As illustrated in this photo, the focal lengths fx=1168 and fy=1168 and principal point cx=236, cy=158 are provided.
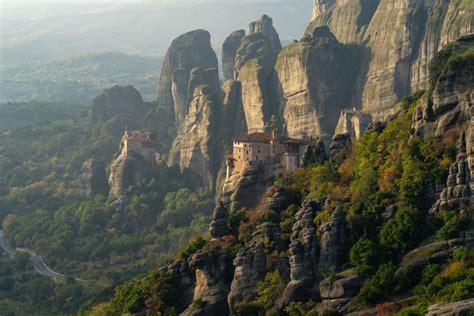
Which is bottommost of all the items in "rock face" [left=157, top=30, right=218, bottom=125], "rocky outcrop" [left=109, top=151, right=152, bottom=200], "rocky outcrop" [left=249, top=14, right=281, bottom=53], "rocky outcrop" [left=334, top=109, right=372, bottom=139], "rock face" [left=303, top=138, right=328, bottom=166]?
"rocky outcrop" [left=109, top=151, right=152, bottom=200]

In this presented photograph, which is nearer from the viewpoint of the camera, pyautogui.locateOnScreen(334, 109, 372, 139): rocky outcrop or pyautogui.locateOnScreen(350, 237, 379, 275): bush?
pyautogui.locateOnScreen(350, 237, 379, 275): bush

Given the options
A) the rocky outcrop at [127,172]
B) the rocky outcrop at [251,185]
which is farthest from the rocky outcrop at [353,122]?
the rocky outcrop at [127,172]

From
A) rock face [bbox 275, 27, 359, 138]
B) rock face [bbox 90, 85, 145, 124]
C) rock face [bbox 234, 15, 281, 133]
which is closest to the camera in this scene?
rock face [bbox 275, 27, 359, 138]

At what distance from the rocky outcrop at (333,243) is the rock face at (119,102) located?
8918 cm

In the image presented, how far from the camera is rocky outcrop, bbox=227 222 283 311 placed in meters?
58.9

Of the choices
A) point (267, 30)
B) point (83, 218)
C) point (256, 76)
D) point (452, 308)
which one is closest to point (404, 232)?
point (452, 308)

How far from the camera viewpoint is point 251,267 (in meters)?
59.4

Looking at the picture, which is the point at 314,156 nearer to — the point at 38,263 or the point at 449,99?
the point at 449,99

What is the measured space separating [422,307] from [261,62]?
7727 cm

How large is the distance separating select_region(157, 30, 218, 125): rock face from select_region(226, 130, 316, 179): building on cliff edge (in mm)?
53591

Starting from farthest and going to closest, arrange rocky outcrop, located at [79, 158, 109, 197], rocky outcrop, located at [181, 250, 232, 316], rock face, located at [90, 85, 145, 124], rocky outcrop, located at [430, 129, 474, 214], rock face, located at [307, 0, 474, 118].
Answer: rock face, located at [90, 85, 145, 124] < rocky outcrop, located at [79, 158, 109, 197] < rock face, located at [307, 0, 474, 118] < rocky outcrop, located at [181, 250, 232, 316] < rocky outcrop, located at [430, 129, 474, 214]

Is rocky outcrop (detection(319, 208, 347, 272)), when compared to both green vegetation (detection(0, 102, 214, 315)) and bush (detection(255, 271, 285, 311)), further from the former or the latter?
green vegetation (detection(0, 102, 214, 315))

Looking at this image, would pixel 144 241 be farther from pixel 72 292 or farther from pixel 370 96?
pixel 370 96

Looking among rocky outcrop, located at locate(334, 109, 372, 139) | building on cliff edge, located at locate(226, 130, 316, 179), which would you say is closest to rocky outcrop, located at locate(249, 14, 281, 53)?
rocky outcrop, located at locate(334, 109, 372, 139)
